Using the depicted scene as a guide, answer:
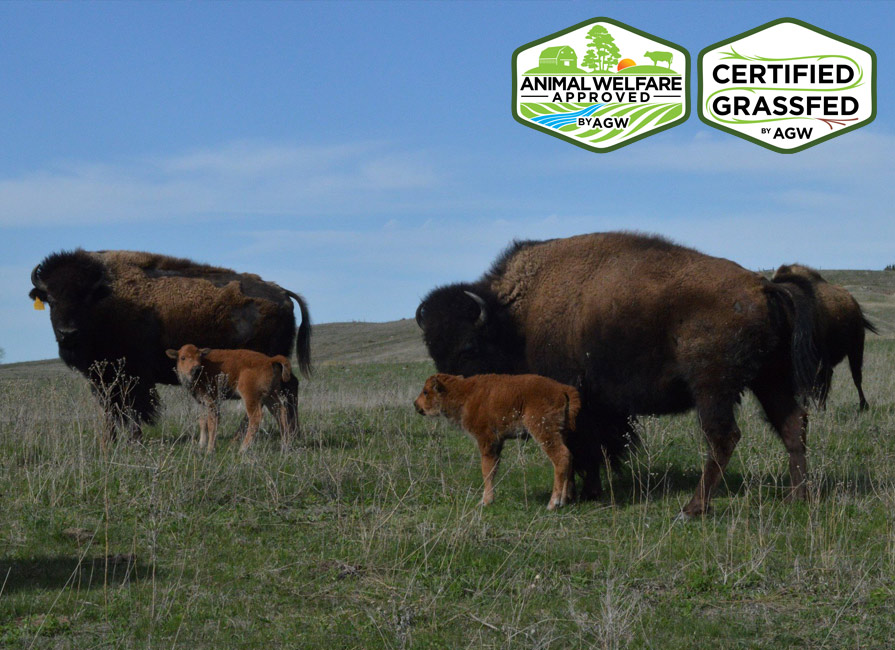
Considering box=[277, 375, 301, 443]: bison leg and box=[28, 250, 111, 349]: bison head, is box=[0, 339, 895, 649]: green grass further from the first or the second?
box=[28, 250, 111, 349]: bison head

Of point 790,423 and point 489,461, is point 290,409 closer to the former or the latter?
point 489,461

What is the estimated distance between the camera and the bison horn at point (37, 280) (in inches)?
501

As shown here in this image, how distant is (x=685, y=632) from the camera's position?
5090mm

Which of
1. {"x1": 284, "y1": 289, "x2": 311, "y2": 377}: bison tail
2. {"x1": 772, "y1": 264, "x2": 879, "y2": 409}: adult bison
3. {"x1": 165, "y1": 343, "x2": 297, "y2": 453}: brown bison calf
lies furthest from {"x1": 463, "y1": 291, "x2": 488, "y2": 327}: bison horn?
{"x1": 772, "y1": 264, "x2": 879, "y2": 409}: adult bison

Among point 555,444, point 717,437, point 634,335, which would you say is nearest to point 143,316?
point 555,444

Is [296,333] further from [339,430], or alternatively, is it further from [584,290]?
[584,290]

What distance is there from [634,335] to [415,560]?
3.17 m

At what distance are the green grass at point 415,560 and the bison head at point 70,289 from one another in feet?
9.30

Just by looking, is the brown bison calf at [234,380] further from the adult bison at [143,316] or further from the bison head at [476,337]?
the bison head at [476,337]

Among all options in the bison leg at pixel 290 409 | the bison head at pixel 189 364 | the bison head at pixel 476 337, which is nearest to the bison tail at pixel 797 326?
the bison head at pixel 476 337

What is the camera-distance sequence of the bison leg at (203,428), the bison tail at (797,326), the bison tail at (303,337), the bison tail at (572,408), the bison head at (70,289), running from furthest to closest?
1. the bison tail at (303,337)
2. the bison head at (70,289)
3. the bison leg at (203,428)
4. the bison tail at (797,326)
5. the bison tail at (572,408)

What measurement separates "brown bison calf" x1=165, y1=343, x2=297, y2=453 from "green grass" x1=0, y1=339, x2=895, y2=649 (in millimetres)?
1500

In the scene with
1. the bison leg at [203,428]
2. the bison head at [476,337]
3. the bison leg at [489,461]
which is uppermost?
the bison head at [476,337]

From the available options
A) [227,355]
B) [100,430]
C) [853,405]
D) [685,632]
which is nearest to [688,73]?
[853,405]
